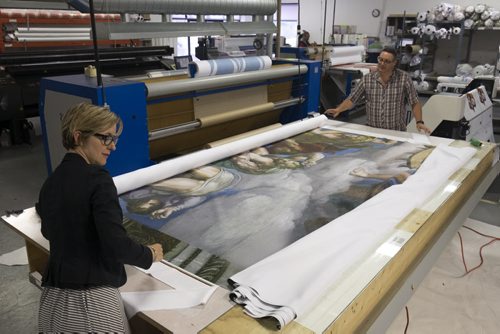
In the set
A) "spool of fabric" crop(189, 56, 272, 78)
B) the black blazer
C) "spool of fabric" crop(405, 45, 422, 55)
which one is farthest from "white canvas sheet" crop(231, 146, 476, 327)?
"spool of fabric" crop(405, 45, 422, 55)

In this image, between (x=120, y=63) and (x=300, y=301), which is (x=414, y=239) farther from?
(x=120, y=63)

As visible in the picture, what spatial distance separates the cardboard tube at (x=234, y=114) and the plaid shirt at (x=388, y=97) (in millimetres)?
754

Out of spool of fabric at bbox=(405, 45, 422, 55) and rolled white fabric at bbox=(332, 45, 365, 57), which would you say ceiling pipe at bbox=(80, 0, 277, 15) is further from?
spool of fabric at bbox=(405, 45, 422, 55)

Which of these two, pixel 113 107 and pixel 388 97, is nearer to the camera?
pixel 113 107

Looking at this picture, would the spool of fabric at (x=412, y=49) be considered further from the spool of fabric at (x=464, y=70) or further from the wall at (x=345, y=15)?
the wall at (x=345, y=15)

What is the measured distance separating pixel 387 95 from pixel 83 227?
104 inches

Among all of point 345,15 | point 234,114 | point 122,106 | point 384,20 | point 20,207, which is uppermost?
point 345,15

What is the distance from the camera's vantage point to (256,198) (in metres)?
1.77

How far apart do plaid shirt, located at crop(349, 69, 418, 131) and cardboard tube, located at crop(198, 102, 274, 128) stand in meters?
0.75

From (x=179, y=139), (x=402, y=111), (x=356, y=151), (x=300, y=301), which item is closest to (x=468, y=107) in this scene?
(x=402, y=111)

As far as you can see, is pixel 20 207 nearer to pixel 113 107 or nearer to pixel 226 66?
pixel 113 107

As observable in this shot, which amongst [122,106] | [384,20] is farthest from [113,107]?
[384,20]

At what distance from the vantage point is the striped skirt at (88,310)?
3.43ft

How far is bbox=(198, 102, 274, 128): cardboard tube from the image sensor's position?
8.55 ft
